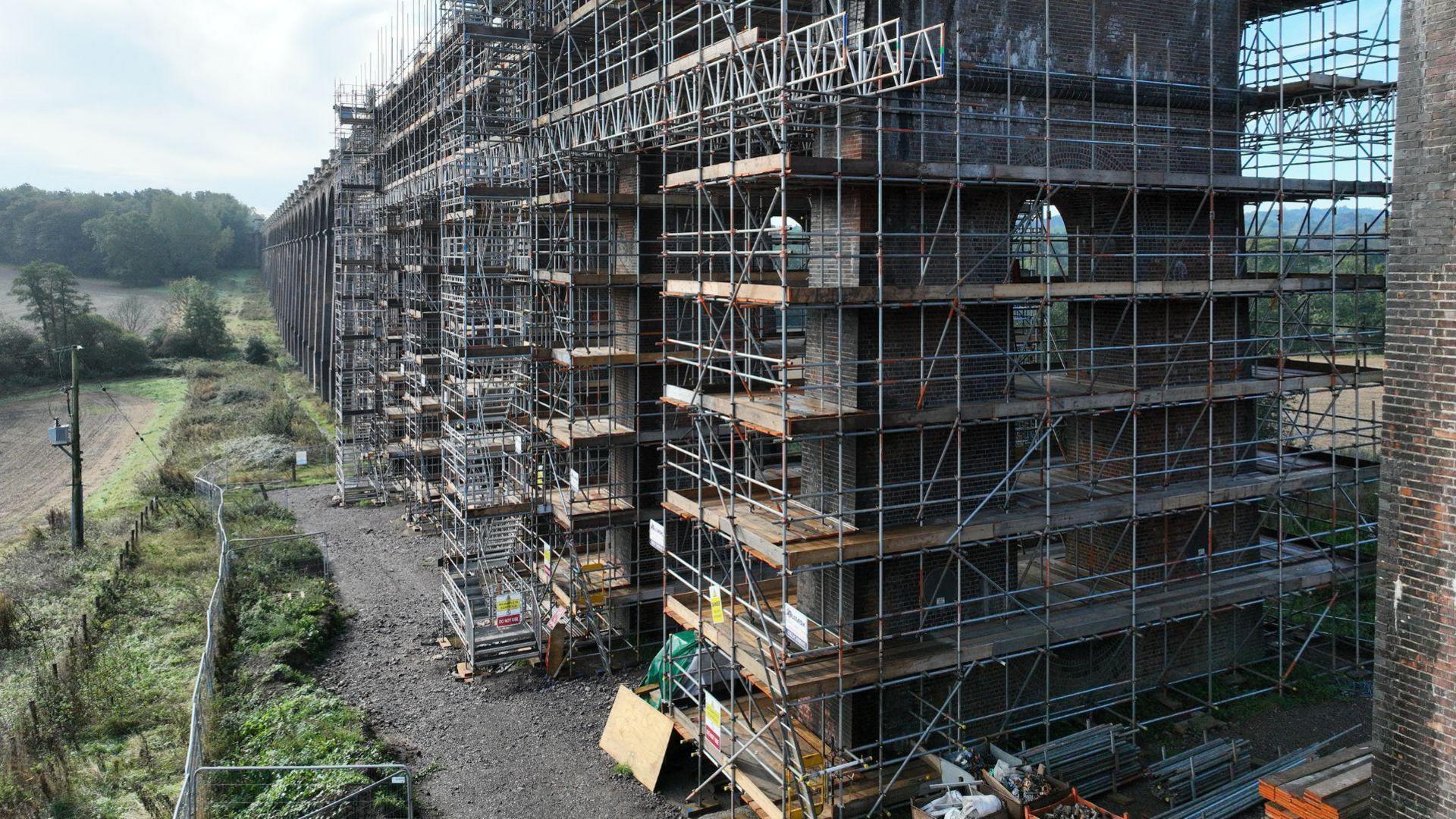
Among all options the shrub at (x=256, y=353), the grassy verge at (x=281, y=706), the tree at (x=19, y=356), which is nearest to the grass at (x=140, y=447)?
the tree at (x=19, y=356)

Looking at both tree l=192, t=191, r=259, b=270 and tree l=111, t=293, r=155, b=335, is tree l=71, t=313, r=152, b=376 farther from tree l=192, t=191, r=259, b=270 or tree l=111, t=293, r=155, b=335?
tree l=192, t=191, r=259, b=270

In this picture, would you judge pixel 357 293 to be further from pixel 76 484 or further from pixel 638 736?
pixel 638 736

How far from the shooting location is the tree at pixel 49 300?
51688 mm

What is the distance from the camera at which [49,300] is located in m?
52.2

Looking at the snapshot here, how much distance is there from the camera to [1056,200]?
1345 cm

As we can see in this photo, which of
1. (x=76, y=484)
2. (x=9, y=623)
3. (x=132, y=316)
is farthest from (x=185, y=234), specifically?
(x=9, y=623)

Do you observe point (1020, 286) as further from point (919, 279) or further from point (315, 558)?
point (315, 558)

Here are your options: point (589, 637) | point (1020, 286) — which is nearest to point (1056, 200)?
point (1020, 286)

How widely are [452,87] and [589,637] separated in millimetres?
12304

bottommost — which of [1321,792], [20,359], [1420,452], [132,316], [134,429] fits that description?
[1321,792]

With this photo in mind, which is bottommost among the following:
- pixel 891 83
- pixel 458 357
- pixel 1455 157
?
pixel 458 357

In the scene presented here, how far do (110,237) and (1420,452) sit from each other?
9354 cm

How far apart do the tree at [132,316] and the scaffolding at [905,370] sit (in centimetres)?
5208

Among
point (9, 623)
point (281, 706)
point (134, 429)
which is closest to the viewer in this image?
point (281, 706)
